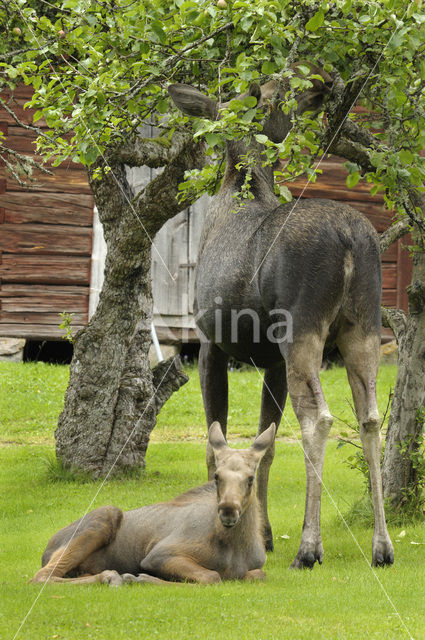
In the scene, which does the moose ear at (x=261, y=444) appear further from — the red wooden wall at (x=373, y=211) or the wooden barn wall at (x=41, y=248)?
the red wooden wall at (x=373, y=211)

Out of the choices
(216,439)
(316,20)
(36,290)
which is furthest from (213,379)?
(36,290)

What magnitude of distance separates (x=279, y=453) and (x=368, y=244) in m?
6.69

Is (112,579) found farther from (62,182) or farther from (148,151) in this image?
(62,182)

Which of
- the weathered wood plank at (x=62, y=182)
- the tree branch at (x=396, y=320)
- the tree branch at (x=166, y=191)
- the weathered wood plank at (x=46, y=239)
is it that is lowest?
the weathered wood plank at (x=46, y=239)

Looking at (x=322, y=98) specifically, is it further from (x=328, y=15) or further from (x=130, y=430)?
(x=130, y=430)

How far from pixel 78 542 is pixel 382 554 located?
209 cm

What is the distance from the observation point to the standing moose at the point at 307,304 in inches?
239

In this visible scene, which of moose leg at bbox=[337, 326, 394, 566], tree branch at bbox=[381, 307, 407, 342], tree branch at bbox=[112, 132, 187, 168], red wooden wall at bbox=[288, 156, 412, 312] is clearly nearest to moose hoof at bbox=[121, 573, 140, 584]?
moose leg at bbox=[337, 326, 394, 566]

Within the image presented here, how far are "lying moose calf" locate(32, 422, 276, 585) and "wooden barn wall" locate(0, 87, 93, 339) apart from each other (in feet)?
37.9

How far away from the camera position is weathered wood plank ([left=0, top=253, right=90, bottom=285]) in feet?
58.5

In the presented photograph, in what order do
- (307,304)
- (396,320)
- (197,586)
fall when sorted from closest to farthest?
(197,586), (307,304), (396,320)

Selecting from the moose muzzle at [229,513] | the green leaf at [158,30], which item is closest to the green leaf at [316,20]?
the green leaf at [158,30]

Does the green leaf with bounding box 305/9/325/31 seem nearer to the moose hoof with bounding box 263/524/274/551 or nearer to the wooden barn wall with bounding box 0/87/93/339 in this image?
the moose hoof with bounding box 263/524/274/551

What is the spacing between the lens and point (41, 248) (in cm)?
1798
